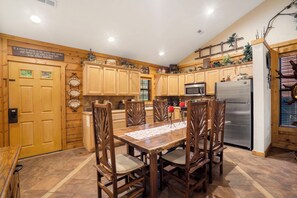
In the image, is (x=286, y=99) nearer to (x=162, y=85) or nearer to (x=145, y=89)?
(x=162, y=85)

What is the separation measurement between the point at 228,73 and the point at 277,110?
1469 mm

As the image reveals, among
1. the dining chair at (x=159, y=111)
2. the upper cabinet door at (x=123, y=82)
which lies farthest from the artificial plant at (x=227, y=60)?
the upper cabinet door at (x=123, y=82)

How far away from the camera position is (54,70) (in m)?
3.42

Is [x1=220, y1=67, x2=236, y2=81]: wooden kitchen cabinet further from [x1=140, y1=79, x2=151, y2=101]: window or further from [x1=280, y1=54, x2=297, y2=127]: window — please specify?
[x1=140, y1=79, x2=151, y2=101]: window

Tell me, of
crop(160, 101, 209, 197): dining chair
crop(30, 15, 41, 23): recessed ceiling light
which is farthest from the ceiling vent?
crop(160, 101, 209, 197): dining chair

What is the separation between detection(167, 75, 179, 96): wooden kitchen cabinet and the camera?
5.48 metres

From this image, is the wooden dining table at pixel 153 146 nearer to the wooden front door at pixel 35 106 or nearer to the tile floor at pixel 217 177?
the tile floor at pixel 217 177

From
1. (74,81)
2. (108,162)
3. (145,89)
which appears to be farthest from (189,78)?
(108,162)

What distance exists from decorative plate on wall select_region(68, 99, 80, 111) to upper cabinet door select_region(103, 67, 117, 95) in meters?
Result: 0.73

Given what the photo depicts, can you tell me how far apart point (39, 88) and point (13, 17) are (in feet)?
4.53

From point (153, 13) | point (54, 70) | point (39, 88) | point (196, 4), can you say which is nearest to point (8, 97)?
point (39, 88)

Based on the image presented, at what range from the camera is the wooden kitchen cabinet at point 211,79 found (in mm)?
4449

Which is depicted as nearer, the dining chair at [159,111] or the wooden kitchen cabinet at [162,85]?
the dining chair at [159,111]

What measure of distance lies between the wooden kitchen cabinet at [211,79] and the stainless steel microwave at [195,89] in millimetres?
122
